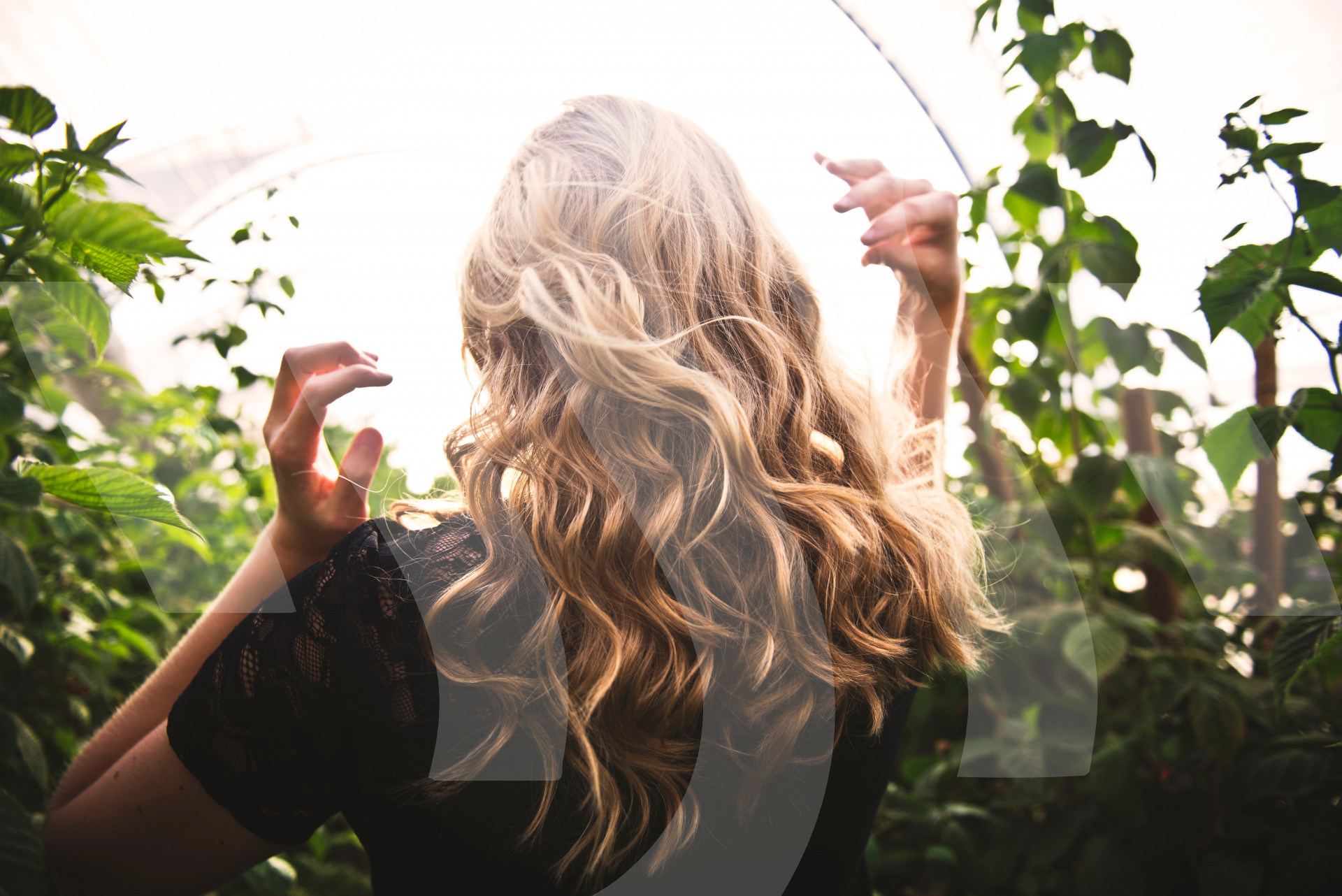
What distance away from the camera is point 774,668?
65cm

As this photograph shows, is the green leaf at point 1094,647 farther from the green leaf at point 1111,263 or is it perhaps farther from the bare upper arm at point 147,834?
the bare upper arm at point 147,834

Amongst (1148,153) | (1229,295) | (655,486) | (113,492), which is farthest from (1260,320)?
(113,492)

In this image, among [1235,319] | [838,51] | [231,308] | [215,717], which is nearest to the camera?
[215,717]

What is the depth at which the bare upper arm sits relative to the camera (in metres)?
0.60

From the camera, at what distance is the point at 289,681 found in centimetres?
56

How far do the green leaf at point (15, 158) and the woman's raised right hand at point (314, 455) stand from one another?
262 mm

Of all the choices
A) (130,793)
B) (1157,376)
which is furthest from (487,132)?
(1157,376)

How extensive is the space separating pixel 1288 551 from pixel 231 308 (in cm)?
177

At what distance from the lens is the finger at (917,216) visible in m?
0.82

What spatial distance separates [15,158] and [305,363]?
289 mm

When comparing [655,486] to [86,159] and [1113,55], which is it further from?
[1113,55]

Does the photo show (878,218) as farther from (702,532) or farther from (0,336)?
(0,336)

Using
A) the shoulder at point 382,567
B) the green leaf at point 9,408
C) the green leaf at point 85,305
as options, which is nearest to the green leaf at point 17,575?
the green leaf at point 9,408

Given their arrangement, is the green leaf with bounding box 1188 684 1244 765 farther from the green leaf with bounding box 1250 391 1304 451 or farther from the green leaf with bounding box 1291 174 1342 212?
the green leaf with bounding box 1291 174 1342 212
